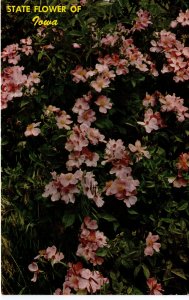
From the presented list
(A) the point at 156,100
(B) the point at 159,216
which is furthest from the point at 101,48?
(B) the point at 159,216

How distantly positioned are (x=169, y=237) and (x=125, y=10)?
4.14ft

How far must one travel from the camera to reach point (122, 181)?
2.30 metres

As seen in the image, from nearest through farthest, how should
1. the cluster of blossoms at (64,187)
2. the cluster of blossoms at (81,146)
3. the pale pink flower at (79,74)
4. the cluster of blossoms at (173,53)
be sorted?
the cluster of blossoms at (64,187) < the cluster of blossoms at (81,146) < the pale pink flower at (79,74) < the cluster of blossoms at (173,53)

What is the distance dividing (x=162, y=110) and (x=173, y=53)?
0.31 meters

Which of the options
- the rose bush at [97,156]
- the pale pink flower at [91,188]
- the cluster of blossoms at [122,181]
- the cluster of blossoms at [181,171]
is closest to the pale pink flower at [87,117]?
the rose bush at [97,156]

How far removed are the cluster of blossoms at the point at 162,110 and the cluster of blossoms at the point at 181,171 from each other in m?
0.20

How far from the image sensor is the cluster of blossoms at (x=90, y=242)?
2270mm

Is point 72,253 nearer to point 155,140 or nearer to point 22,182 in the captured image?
point 22,182

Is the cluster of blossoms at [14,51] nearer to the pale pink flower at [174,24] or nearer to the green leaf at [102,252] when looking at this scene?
the pale pink flower at [174,24]

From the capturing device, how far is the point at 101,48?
2.66 m

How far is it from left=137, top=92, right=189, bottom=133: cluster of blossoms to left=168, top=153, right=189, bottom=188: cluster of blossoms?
0.20 m

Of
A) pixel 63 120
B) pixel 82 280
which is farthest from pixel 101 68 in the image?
pixel 82 280

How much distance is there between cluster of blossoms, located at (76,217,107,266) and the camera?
2.27m

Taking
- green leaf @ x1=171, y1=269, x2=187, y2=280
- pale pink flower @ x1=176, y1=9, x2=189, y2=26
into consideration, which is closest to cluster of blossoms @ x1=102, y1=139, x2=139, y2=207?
green leaf @ x1=171, y1=269, x2=187, y2=280
